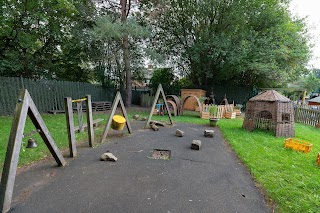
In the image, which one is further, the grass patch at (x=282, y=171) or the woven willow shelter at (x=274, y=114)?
the woven willow shelter at (x=274, y=114)

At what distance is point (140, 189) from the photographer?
114 inches

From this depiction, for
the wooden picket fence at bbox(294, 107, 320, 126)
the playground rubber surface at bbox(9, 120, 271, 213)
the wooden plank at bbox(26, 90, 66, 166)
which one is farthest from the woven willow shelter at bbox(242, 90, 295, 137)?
the wooden plank at bbox(26, 90, 66, 166)

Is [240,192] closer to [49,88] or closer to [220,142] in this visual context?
[220,142]

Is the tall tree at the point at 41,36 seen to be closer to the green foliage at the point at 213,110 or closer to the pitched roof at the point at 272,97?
the green foliage at the point at 213,110

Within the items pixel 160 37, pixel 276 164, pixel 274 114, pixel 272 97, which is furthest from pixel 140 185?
pixel 160 37

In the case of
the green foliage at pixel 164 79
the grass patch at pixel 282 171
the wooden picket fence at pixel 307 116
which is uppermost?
the green foliage at pixel 164 79

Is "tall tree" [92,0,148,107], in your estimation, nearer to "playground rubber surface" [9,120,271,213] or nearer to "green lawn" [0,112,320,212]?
"green lawn" [0,112,320,212]

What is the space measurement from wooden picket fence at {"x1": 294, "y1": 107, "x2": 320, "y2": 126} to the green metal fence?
13682 mm

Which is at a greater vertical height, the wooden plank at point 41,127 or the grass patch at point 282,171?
the wooden plank at point 41,127

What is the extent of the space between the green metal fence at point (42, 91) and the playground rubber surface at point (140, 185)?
669 centimetres

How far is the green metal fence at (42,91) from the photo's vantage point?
8.40 meters

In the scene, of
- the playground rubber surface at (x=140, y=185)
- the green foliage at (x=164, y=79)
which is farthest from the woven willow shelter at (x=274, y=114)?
the green foliage at (x=164, y=79)

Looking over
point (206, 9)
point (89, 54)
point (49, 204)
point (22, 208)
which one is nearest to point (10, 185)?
point (22, 208)

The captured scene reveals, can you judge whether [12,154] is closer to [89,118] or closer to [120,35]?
[89,118]
